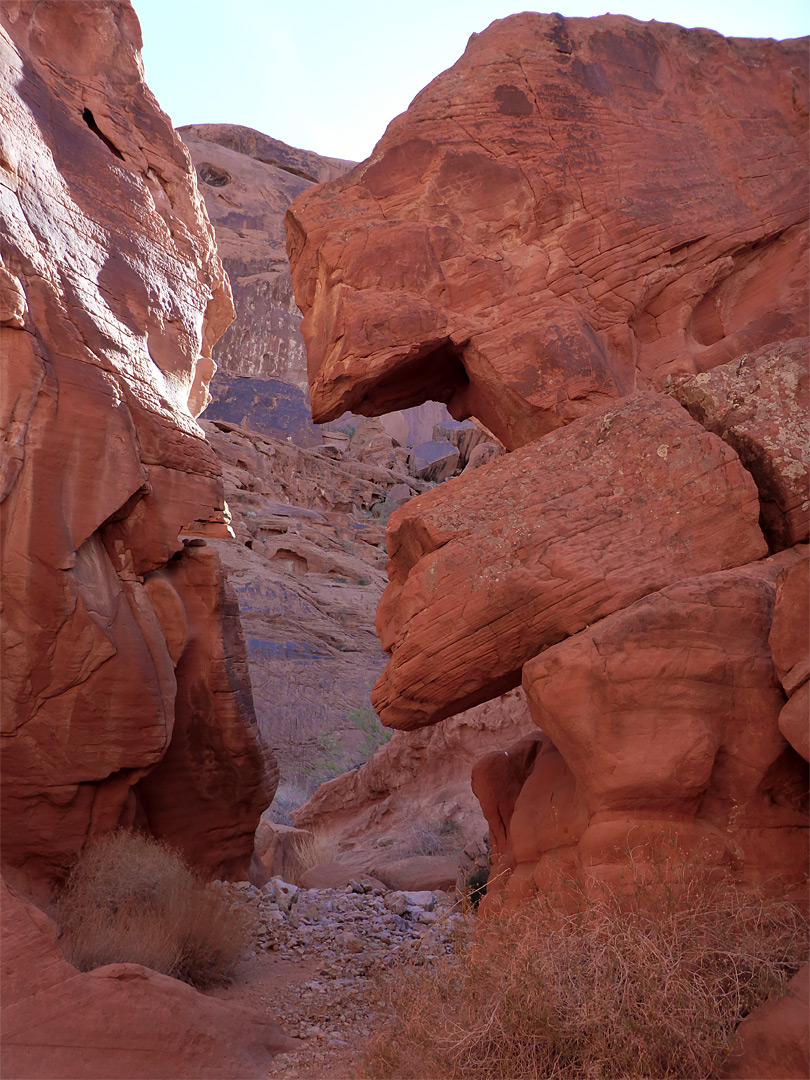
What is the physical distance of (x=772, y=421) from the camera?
226 inches

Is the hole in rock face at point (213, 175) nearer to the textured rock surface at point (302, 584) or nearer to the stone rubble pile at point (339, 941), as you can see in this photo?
the textured rock surface at point (302, 584)

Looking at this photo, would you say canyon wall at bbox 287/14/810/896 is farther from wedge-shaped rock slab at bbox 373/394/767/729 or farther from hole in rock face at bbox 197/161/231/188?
hole in rock face at bbox 197/161/231/188

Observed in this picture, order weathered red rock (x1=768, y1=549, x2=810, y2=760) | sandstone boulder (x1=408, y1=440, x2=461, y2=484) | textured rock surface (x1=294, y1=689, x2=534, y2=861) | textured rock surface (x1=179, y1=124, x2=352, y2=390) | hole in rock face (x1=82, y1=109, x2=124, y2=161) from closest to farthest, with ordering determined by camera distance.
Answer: weathered red rock (x1=768, y1=549, x2=810, y2=760), hole in rock face (x1=82, y1=109, x2=124, y2=161), textured rock surface (x1=294, y1=689, x2=534, y2=861), sandstone boulder (x1=408, y1=440, x2=461, y2=484), textured rock surface (x1=179, y1=124, x2=352, y2=390)

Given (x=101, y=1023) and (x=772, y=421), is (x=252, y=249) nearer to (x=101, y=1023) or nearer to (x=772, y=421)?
(x=772, y=421)

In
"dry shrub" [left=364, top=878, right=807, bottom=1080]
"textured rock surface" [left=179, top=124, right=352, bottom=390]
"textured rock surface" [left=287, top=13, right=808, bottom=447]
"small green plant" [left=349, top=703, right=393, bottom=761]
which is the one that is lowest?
"small green plant" [left=349, top=703, right=393, bottom=761]

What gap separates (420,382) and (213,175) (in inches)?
1686

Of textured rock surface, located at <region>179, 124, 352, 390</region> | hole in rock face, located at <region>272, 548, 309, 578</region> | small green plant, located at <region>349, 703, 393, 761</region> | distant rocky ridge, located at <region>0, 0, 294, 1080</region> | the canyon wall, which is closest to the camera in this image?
the canyon wall

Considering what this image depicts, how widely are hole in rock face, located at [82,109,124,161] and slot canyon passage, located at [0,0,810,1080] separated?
0.04m

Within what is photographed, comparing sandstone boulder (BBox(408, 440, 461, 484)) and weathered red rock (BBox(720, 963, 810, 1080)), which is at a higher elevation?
sandstone boulder (BBox(408, 440, 461, 484))

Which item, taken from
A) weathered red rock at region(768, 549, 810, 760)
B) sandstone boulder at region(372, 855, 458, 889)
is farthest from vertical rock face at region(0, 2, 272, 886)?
weathered red rock at region(768, 549, 810, 760)

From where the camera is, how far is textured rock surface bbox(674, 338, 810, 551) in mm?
5582

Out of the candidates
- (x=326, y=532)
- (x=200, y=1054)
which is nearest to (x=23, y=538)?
(x=200, y=1054)

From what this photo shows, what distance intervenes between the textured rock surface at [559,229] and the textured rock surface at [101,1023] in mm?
4970

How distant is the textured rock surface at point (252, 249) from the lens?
4166cm
